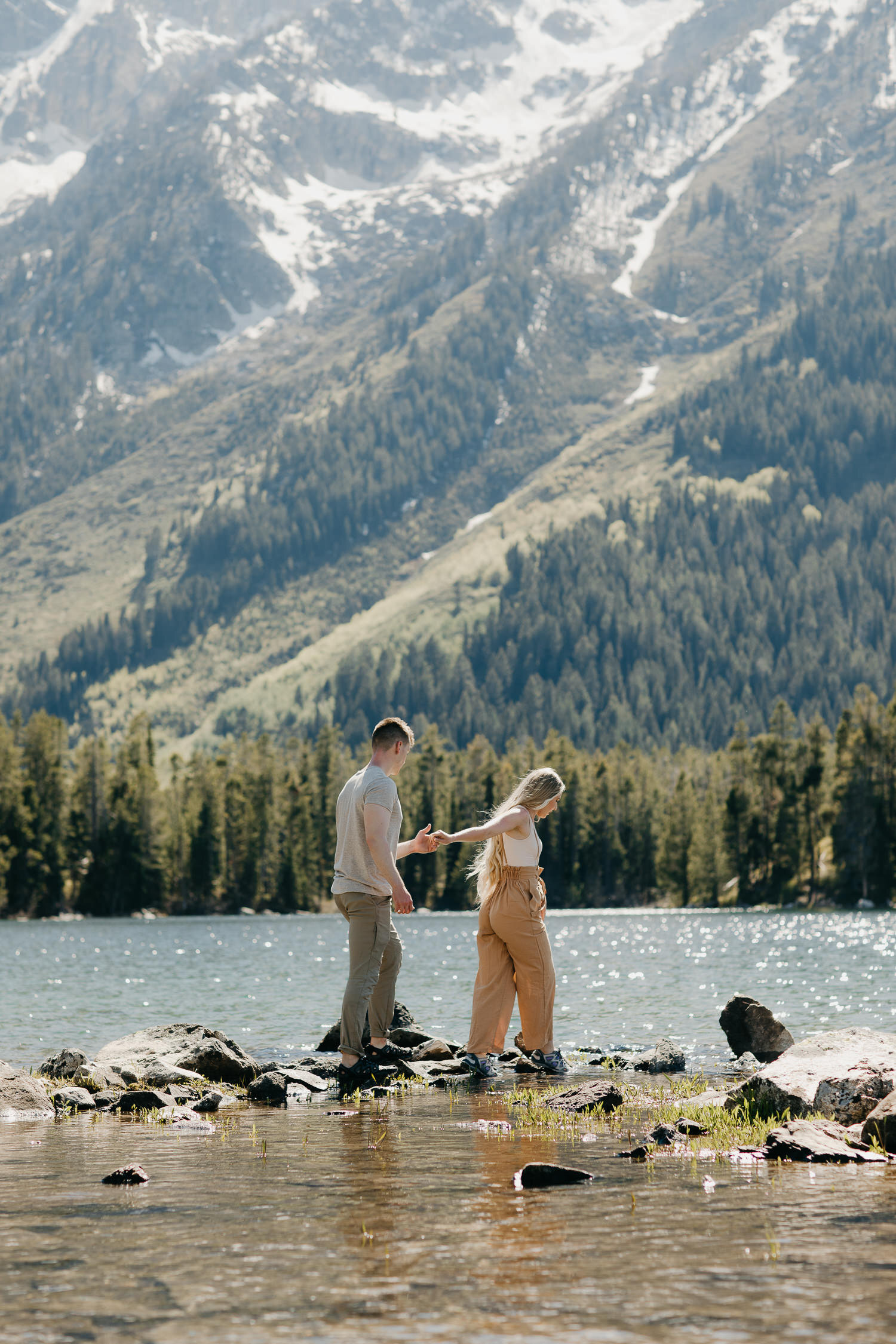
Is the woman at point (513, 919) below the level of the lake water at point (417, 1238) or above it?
above

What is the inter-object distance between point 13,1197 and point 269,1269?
11.4 ft

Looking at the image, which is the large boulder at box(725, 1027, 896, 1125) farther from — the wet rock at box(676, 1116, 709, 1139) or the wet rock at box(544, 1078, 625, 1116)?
the wet rock at box(544, 1078, 625, 1116)

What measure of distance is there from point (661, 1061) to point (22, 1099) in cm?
938

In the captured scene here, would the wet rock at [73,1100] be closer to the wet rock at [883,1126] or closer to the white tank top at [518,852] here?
the white tank top at [518,852]

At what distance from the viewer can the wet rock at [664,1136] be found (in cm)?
1391

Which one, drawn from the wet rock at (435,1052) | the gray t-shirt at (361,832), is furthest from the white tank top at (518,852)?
the wet rock at (435,1052)

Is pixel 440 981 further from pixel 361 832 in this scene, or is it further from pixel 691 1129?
pixel 691 1129

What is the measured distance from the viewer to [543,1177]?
11523 mm

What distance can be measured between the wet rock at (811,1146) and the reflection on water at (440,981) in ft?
31.2

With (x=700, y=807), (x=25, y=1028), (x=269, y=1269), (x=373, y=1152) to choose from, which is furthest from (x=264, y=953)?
(x=700, y=807)

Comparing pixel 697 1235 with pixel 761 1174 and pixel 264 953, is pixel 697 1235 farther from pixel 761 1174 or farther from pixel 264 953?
pixel 264 953

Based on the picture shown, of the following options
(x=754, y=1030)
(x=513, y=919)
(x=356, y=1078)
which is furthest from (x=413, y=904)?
(x=754, y=1030)

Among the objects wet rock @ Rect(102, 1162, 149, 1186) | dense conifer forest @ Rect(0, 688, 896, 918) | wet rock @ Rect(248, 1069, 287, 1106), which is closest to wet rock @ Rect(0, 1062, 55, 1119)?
wet rock @ Rect(248, 1069, 287, 1106)

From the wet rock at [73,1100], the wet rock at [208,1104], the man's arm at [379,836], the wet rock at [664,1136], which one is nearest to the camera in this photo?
the wet rock at [664,1136]
